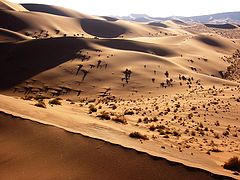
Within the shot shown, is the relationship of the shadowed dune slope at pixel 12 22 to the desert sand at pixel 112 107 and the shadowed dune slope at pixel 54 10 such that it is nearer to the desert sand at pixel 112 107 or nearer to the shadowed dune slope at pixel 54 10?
the desert sand at pixel 112 107

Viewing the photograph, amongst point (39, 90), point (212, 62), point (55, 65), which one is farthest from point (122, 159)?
point (212, 62)

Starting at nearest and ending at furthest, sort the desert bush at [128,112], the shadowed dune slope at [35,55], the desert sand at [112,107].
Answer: the desert sand at [112,107] → the desert bush at [128,112] → the shadowed dune slope at [35,55]

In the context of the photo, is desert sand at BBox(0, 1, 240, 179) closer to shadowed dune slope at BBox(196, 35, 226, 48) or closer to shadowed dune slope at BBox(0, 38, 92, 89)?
shadowed dune slope at BBox(0, 38, 92, 89)

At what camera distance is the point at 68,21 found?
3696 inches

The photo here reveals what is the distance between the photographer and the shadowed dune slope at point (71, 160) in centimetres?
812

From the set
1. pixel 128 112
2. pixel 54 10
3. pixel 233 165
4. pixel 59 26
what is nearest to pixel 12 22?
pixel 59 26

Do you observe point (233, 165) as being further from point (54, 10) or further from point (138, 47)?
point (54, 10)

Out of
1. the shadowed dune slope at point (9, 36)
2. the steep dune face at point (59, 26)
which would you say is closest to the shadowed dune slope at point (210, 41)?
the steep dune face at point (59, 26)

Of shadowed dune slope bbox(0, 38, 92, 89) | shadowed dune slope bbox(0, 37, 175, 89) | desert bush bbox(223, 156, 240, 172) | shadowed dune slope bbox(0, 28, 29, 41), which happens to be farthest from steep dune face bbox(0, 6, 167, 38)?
desert bush bbox(223, 156, 240, 172)

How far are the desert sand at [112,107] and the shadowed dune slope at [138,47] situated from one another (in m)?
0.20

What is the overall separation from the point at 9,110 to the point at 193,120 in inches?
423

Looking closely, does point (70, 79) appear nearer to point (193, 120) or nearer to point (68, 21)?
point (193, 120)

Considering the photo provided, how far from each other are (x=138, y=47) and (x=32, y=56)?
59.3ft

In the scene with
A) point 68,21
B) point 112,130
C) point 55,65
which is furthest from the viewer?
point 68,21
